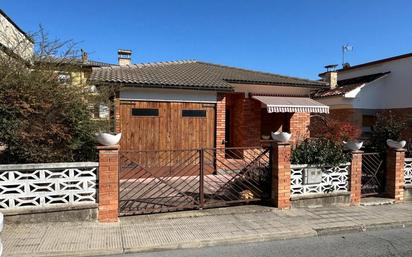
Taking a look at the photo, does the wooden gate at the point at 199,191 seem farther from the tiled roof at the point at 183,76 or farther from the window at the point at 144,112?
the tiled roof at the point at 183,76

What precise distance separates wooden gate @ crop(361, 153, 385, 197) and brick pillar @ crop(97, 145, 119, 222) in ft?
23.3

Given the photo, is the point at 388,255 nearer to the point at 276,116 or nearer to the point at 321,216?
the point at 321,216

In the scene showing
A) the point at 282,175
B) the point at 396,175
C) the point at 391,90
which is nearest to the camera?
the point at 282,175

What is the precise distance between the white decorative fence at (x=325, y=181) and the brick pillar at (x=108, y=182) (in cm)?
435

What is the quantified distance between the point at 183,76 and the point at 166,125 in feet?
7.79

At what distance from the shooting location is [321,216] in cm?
834

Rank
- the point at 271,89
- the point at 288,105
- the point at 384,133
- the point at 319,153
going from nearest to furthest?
the point at 319,153 → the point at 384,133 → the point at 288,105 → the point at 271,89

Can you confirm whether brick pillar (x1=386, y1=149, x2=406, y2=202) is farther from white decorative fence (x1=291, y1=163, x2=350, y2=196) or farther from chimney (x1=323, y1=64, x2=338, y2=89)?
chimney (x1=323, y1=64, x2=338, y2=89)

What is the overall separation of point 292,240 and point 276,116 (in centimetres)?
907

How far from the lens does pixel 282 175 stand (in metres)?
8.76

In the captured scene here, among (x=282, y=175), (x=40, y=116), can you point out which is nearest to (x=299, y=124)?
(x=282, y=175)

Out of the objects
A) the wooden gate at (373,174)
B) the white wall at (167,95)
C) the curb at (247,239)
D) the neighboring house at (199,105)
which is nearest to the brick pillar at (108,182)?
the curb at (247,239)

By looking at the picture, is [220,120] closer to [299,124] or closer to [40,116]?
[299,124]

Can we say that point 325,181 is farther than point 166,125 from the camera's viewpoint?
No
